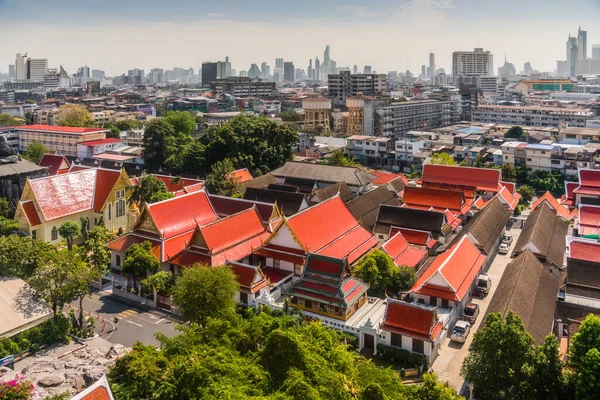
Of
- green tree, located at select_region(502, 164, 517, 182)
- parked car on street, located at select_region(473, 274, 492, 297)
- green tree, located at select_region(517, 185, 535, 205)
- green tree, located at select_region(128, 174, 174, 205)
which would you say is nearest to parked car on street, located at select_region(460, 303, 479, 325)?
parked car on street, located at select_region(473, 274, 492, 297)

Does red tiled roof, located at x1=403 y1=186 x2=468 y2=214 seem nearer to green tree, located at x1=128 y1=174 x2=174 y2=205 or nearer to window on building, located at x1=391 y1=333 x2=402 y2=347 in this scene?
green tree, located at x1=128 y1=174 x2=174 y2=205

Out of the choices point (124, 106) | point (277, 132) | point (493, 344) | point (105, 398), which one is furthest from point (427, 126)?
point (105, 398)

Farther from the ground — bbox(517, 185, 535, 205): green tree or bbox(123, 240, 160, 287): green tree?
bbox(517, 185, 535, 205): green tree

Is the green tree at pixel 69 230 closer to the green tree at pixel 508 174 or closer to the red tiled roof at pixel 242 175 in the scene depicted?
the red tiled roof at pixel 242 175

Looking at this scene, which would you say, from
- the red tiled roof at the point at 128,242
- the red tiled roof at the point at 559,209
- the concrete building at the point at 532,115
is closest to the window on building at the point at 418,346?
the red tiled roof at the point at 128,242

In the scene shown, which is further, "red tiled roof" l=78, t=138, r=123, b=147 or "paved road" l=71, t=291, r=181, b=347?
"red tiled roof" l=78, t=138, r=123, b=147
